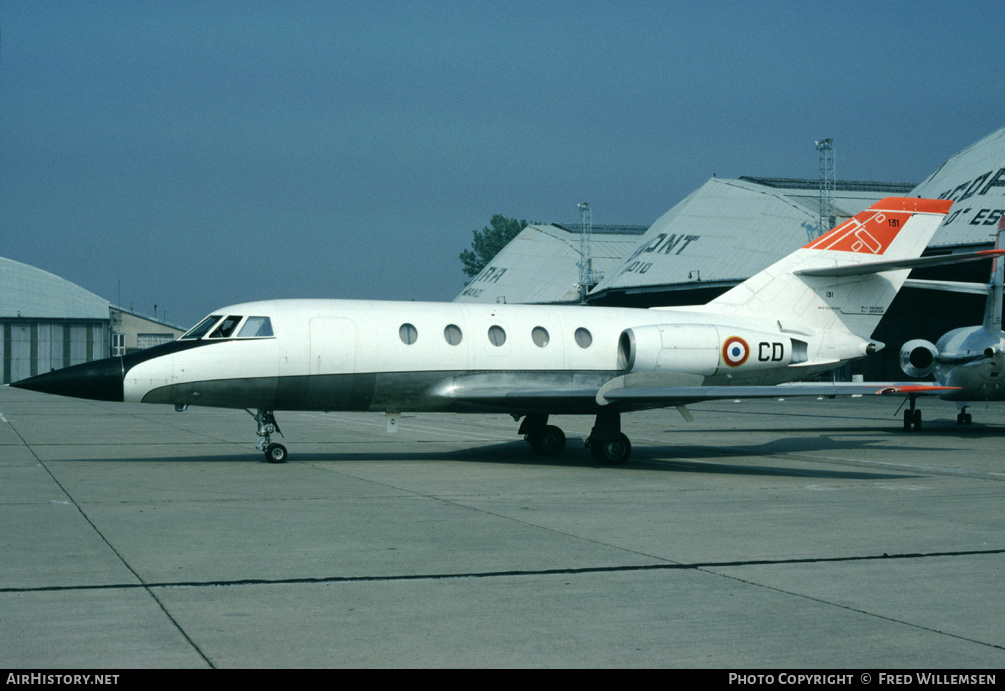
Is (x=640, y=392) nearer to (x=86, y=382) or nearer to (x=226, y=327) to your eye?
(x=226, y=327)

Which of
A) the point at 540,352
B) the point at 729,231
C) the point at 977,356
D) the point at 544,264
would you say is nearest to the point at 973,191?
the point at 729,231

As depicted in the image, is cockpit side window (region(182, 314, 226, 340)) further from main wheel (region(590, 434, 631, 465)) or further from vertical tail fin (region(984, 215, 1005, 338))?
vertical tail fin (region(984, 215, 1005, 338))

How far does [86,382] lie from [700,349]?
33.9 feet

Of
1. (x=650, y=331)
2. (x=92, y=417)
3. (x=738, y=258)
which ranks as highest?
(x=738, y=258)

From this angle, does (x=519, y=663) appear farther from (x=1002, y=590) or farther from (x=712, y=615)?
(x=1002, y=590)

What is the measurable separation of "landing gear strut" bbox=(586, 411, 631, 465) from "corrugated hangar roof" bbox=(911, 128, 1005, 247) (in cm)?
3018

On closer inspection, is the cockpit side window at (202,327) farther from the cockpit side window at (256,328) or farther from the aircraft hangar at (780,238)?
the aircraft hangar at (780,238)

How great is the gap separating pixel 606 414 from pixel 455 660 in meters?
11.7

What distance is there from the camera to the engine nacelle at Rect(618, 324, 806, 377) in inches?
704

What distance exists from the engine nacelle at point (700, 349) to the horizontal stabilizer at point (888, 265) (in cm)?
160

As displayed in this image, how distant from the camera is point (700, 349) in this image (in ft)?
59.5

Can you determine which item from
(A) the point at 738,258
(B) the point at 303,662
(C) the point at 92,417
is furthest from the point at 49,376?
(A) the point at 738,258

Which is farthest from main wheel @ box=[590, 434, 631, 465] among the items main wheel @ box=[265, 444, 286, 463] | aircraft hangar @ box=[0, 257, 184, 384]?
aircraft hangar @ box=[0, 257, 184, 384]
